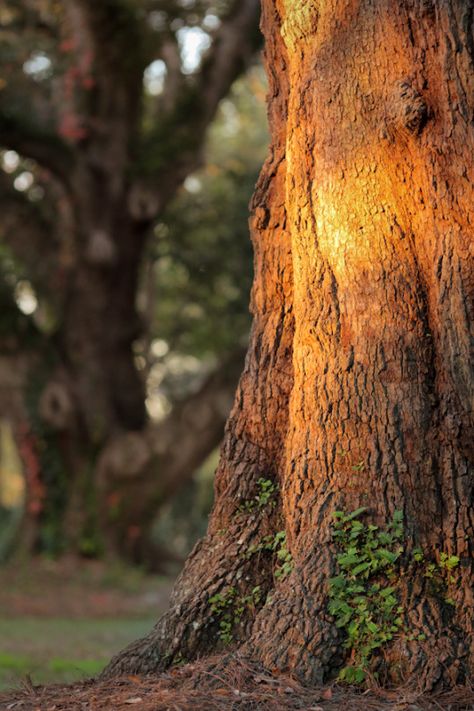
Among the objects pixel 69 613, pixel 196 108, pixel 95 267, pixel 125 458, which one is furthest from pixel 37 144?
pixel 69 613

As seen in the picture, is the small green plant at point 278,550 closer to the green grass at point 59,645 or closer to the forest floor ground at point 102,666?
the forest floor ground at point 102,666

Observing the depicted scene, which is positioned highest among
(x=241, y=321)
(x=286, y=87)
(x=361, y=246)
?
(x=241, y=321)

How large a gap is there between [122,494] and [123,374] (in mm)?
2105

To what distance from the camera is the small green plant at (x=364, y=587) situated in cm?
434

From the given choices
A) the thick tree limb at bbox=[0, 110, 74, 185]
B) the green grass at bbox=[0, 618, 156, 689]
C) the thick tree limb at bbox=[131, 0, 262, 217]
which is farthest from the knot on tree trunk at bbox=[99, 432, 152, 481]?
the thick tree limb at bbox=[0, 110, 74, 185]

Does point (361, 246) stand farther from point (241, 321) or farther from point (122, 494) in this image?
point (241, 321)

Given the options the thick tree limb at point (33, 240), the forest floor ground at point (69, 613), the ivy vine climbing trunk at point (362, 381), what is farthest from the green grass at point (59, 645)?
the thick tree limb at point (33, 240)

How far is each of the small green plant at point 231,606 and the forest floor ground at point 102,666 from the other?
0.32 meters

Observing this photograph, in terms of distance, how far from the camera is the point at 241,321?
62.2ft

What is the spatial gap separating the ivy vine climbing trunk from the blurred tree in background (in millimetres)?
10416

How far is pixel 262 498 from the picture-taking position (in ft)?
17.3

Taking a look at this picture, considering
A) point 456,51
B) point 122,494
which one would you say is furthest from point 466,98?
point 122,494

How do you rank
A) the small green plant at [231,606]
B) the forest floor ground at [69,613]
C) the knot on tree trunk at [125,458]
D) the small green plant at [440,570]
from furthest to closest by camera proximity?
the knot on tree trunk at [125,458]
the forest floor ground at [69,613]
the small green plant at [231,606]
the small green plant at [440,570]

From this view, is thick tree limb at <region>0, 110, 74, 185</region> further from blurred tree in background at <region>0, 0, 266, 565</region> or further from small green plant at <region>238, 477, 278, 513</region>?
small green plant at <region>238, 477, 278, 513</region>
